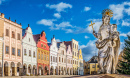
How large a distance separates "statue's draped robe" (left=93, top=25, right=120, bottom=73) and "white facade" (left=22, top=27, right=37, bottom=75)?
27612 mm

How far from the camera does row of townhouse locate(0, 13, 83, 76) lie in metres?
32.9

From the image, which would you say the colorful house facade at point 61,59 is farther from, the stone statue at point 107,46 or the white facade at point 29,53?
the stone statue at point 107,46

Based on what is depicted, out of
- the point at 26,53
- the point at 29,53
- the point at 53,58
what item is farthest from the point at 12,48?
the point at 53,58

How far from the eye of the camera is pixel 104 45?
1230 centimetres

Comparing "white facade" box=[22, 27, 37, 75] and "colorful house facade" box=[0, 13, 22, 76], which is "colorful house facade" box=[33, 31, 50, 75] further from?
"colorful house facade" box=[0, 13, 22, 76]

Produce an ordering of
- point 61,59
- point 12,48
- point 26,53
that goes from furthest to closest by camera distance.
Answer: point 61,59 < point 26,53 < point 12,48

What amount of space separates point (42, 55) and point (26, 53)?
724 cm

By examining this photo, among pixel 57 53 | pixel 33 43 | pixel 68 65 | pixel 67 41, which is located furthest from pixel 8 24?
pixel 67 41

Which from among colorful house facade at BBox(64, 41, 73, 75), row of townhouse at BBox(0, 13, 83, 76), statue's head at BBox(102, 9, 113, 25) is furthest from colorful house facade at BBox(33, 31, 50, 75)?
statue's head at BBox(102, 9, 113, 25)

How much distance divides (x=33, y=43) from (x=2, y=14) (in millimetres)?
11573

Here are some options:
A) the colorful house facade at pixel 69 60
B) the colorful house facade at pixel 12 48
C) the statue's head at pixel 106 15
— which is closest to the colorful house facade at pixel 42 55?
the colorful house facade at pixel 12 48

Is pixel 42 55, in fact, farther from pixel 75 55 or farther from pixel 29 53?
pixel 75 55

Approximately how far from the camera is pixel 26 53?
39250mm

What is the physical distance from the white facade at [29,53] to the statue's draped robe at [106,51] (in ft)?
90.6
